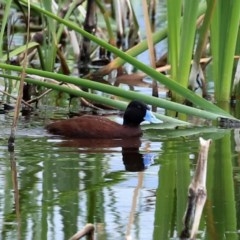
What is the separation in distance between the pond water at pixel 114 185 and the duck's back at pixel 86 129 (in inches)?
4.0

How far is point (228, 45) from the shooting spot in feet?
28.4

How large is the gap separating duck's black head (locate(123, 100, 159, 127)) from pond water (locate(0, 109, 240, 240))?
0.16 meters

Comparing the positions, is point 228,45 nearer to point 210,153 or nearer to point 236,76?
point 236,76

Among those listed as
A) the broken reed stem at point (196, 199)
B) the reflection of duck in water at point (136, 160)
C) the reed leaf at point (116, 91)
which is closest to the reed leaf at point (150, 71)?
the reed leaf at point (116, 91)

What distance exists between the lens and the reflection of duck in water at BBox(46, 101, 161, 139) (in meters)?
7.71

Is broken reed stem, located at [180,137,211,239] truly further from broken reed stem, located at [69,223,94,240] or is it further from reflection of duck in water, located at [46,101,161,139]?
reflection of duck in water, located at [46,101,161,139]

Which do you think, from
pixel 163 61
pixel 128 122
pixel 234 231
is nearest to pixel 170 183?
pixel 234 231

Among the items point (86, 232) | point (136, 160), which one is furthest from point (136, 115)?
point (86, 232)

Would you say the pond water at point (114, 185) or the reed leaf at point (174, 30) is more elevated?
the reed leaf at point (174, 30)

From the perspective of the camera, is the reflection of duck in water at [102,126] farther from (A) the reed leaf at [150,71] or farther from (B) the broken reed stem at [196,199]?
(B) the broken reed stem at [196,199]

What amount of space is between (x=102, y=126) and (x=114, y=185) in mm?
1924

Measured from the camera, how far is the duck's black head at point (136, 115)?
7.94 m

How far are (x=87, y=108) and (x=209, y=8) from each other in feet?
4.93

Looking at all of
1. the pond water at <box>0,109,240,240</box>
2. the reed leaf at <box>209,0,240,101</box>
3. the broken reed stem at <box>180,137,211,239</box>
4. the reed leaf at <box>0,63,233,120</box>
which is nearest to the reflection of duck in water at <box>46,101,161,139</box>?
the pond water at <box>0,109,240,240</box>
